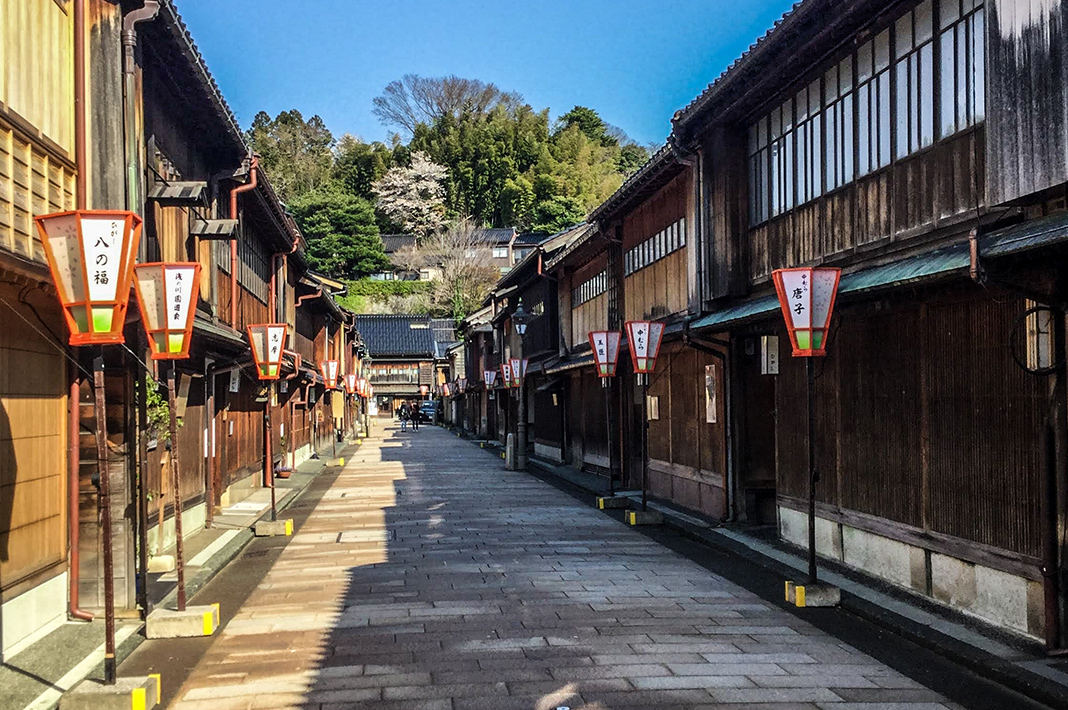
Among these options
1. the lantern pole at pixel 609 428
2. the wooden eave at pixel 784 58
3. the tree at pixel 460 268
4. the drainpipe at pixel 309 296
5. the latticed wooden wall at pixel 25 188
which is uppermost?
the tree at pixel 460 268

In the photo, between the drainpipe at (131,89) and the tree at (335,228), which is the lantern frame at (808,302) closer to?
the drainpipe at (131,89)

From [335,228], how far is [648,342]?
74550mm

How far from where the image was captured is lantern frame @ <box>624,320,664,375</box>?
18.3 m

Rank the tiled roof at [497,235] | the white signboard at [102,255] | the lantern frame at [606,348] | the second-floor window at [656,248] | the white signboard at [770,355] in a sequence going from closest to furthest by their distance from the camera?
the white signboard at [102,255], the white signboard at [770,355], the second-floor window at [656,248], the lantern frame at [606,348], the tiled roof at [497,235]

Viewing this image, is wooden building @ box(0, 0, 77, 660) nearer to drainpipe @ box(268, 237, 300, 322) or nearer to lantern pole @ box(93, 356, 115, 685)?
lantern pole @ box(93, 356, 115, 685)

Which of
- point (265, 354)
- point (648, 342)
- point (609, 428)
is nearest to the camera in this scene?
point (648, 342)

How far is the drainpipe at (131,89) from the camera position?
36.5ft

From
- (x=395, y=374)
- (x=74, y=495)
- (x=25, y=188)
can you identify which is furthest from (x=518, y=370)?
(x=395, y=374)

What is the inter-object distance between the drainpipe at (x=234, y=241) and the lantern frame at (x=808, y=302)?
13.0 m

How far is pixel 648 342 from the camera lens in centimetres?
1844

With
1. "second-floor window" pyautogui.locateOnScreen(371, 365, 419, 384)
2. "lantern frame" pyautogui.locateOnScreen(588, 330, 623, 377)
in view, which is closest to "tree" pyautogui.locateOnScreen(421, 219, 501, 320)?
"second-floor window" pyautogui.locateOnScreen(371, 365, 419, 384)

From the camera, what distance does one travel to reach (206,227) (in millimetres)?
16859

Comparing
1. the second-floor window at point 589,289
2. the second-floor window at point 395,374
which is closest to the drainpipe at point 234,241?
the second-floor window at point 589,289

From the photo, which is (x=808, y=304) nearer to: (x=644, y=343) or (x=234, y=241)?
(x=644, y=343)
